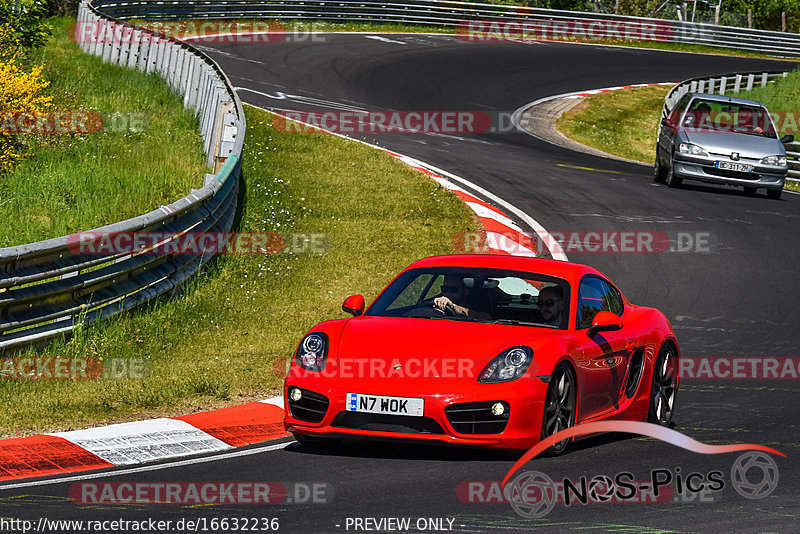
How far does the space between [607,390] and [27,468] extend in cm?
379

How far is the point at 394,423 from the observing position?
7.26 meters

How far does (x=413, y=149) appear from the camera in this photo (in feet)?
76.0

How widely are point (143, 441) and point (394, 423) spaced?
5.36ft

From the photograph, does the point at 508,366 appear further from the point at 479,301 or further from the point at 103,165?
the point at 103,165

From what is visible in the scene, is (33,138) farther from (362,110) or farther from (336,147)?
(362,110)

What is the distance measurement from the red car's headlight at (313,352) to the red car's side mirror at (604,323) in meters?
1.78

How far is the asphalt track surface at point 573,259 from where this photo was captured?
6.05 m

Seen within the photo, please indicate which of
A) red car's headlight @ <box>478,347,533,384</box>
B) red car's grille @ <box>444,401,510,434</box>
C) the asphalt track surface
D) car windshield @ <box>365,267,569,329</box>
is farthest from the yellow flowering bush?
red car's grille @ <box>444,401,510,434</box>

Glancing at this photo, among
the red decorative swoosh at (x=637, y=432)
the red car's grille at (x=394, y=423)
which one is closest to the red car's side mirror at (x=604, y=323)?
the red decorative swoosh at (x=637, y=432)

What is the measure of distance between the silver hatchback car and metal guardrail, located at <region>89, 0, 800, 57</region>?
768 inches

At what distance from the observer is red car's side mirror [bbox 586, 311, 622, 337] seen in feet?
26.6

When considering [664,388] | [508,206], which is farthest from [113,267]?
[508,206]

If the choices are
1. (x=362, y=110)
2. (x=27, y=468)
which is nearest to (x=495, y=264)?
(x=27, y=468)

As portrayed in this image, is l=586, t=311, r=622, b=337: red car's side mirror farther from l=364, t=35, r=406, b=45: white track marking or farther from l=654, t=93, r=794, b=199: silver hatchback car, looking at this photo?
l=364, t=35, r=406, b=45: white track marking
